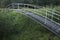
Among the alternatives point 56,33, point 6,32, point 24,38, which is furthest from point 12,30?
point 56,33

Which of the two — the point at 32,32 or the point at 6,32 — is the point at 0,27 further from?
the point at 32,32

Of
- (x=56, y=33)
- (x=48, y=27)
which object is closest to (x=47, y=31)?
(x=48, y=27)

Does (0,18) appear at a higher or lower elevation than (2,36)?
higher

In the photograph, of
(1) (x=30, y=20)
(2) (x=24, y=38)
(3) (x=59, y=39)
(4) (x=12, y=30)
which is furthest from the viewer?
(1) (x=30, y=20)

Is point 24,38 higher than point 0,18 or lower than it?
lower

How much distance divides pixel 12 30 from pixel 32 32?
1.23 meters

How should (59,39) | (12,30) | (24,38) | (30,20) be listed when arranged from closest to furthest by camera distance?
(59,39), (24,38), (12,30), (30,20)

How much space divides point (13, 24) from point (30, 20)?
1.48 meters

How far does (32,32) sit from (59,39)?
2.10 m

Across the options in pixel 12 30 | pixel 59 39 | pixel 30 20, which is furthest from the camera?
pixel 30 20

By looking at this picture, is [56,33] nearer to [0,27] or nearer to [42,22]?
[42,22]

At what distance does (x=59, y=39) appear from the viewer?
10008 millimetres

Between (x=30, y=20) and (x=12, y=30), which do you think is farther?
(x=30, y=20)

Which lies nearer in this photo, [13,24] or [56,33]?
[56,33]
